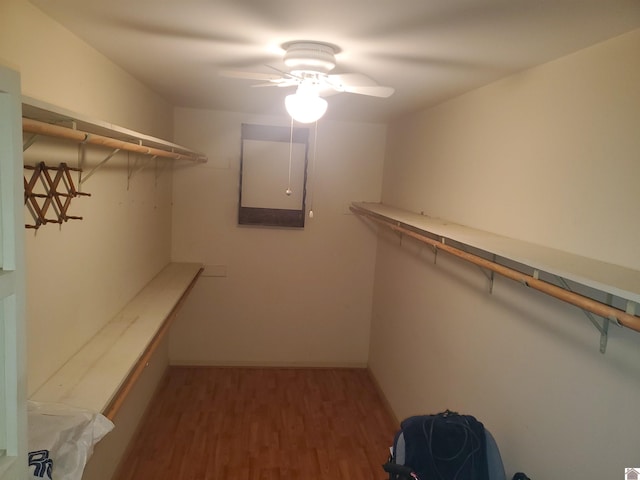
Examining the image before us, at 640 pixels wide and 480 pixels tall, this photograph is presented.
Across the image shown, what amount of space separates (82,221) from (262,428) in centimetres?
223

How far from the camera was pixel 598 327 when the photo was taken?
1.50 metres

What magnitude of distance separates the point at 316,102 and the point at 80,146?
3.74ft

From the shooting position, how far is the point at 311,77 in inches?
77.5

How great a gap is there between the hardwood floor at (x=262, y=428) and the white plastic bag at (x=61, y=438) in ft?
5.37

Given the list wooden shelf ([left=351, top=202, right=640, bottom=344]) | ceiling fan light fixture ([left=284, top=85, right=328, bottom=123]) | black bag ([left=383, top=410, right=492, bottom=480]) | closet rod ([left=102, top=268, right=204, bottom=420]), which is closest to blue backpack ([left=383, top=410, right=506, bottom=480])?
black bag ([left=383, top=410, right=492, bottom=480])

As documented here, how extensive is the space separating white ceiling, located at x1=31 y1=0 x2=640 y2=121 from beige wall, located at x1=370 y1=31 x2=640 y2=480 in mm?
183

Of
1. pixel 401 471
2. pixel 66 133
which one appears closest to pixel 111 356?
pixel 66 133

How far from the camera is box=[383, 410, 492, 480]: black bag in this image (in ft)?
6.23

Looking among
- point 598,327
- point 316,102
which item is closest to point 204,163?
point 316,102

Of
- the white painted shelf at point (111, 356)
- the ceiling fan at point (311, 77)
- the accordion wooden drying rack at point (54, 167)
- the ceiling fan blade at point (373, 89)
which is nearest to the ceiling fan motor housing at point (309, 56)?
the ceiling fan at point (311, 77)

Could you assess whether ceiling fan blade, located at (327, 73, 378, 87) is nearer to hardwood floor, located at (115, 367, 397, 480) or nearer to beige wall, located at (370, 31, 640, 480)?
beige wall, located at (370, 31, 640, 480)

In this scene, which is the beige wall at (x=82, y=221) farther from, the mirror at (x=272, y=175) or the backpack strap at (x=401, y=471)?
the backpack strap at (x=401, y=471)

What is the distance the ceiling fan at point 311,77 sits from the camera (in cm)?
186

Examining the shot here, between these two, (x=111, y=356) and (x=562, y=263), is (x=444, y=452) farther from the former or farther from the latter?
(x=111, y=356)
